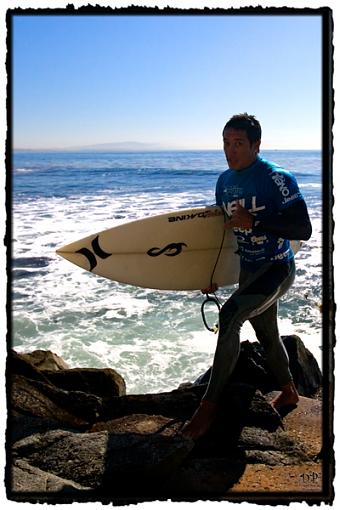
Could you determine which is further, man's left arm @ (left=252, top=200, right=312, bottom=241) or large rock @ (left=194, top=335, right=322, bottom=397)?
large rock @ (left=194, top=335, right=322, bottom=397)

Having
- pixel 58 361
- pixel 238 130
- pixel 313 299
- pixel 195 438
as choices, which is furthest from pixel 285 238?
pixel 313 299

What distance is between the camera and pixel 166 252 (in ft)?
11.4

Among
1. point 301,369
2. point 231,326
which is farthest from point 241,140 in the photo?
point 301,369

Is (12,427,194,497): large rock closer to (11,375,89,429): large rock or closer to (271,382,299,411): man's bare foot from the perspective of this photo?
(11,375,89,429): large rock

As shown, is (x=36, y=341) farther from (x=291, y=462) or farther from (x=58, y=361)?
(x=291, y=462)

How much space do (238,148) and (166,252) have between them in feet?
3.12

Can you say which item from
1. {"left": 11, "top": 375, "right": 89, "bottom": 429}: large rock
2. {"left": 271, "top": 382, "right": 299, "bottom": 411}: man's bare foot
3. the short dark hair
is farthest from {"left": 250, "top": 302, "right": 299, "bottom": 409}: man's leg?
{"left": 11, "top": 375, "right": 89, "bottom": 429}: large rock

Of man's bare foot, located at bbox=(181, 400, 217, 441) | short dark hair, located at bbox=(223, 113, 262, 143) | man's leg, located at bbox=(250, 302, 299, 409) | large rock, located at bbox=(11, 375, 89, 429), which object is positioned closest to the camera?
short dark hair, located at bbox=(223, 113, 262, 143)

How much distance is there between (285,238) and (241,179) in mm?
372

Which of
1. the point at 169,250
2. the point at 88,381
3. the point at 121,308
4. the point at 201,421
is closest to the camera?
the point at 201,421

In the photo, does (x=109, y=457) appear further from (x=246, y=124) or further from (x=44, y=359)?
(x=44, y=359)

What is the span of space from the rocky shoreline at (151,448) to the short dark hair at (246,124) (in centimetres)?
137

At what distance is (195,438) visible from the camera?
2777mm

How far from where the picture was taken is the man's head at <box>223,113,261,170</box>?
8.81 ft
